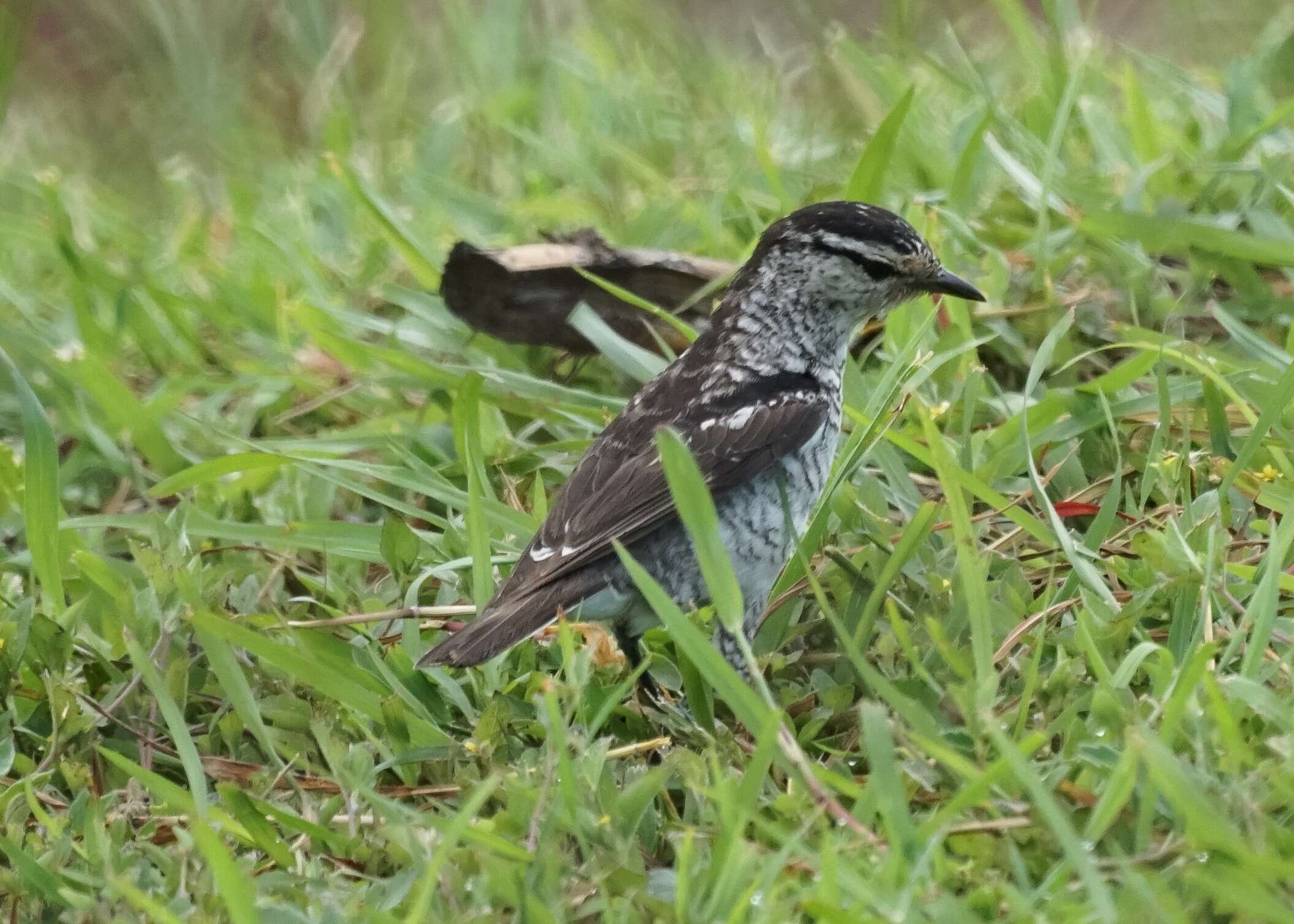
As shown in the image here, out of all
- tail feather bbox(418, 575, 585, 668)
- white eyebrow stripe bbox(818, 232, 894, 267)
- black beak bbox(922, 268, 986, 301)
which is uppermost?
white eyebrow stripe bbox(818, 232, 894, 267)

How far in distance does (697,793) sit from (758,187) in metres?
3.79

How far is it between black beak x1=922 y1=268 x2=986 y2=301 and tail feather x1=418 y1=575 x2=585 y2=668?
56.0 inches

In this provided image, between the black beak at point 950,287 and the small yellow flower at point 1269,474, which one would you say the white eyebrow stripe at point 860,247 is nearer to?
the black beak at point 950,287

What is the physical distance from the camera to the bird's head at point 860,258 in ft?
14.7

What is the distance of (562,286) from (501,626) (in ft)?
6.87

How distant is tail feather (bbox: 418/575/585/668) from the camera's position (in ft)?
11.8

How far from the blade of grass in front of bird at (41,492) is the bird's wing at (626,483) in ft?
3.93

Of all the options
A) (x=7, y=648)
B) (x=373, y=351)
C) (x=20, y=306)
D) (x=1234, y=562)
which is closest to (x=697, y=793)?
(x=1234, y=562)

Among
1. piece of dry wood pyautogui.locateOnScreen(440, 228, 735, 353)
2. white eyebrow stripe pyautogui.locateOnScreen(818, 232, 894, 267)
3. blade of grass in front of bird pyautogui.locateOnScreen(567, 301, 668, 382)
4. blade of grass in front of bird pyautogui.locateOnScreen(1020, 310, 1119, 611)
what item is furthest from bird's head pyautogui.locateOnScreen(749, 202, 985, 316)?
piece of dry wood pyautogui.locateOnScreen(440, 228, 735, 353)

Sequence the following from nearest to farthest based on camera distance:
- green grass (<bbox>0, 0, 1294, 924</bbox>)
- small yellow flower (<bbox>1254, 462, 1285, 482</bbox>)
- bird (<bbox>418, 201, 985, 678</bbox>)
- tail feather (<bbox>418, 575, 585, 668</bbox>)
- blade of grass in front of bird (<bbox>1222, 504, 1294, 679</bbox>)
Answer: green grass (<bbox>0, 0, 1294, 924</bbox>), blade of grass in front of bird (<bbox>1222, 504, 1294, 679</bbox>), tail feather (<bbox>418, 575, 585, 668</bbox>), bird (<bbox>418, 201, 985, 678</bbox>), small yellow flower (<bbox>1254, 462, 1285, 482</bbox>)

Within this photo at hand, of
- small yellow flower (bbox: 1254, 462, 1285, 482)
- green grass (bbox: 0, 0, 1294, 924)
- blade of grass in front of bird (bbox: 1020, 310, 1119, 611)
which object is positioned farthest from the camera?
small yellow flower (bbox: 1254, 462, 1285, 482)

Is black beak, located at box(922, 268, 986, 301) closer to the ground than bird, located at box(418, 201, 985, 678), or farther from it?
farther from it

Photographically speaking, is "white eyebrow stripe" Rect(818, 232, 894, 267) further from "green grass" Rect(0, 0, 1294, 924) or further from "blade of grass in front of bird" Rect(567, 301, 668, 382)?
"blade of grass in front of bird" Rect(567, 301, 668, 382)

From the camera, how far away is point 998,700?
3473 millimetres
